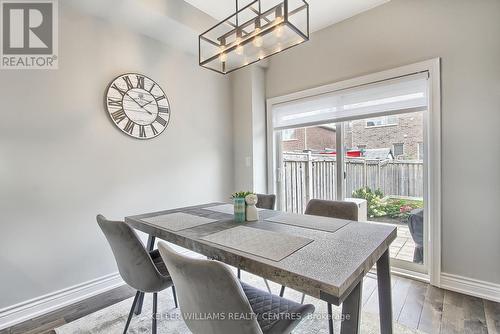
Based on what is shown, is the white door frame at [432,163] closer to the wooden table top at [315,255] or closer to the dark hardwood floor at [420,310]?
the dark hardwood floor at [420,310]

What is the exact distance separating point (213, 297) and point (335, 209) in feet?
4.42

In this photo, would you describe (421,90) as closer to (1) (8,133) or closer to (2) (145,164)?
(2) (145,164)

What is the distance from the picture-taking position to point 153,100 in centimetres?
250

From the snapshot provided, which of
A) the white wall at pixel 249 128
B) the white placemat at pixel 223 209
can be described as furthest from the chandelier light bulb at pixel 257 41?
the white wall at pixel 249 128

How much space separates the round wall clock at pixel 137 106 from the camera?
2242 millimetres

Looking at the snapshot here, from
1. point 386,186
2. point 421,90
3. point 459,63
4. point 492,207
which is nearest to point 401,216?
point 386,186

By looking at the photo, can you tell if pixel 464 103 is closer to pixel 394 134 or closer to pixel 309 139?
pixel 394 134

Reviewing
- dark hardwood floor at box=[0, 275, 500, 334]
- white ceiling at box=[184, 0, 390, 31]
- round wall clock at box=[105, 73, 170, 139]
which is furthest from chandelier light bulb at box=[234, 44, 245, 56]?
dark hardwood floor at box=[0, 275, 500, 334]

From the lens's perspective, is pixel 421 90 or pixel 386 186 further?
pixel 386 186

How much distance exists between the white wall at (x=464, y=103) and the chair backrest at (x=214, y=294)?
6.91ft

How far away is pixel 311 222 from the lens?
154cm

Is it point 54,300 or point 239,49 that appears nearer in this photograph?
point 239,49

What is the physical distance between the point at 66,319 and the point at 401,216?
304 cm

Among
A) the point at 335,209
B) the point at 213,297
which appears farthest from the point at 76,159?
the point at 335,209
